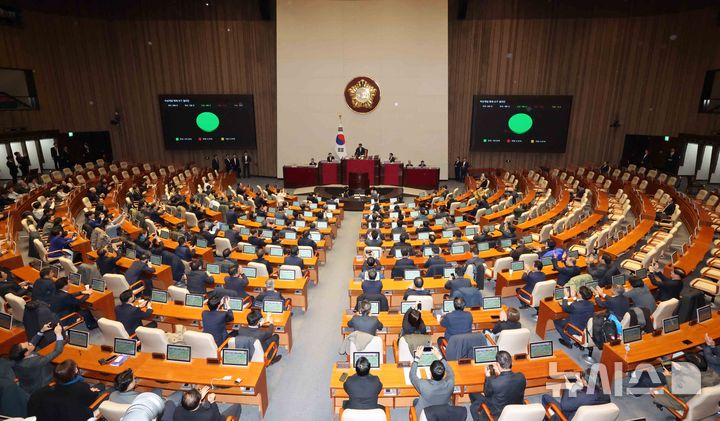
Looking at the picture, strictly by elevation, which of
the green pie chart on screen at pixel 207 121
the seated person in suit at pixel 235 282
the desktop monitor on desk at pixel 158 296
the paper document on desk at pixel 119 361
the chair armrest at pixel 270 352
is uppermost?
the green pie chart on screen at pixel 207 121

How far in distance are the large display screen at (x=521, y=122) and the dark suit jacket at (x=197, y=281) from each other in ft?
66.6

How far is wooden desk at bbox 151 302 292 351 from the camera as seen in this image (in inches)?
304

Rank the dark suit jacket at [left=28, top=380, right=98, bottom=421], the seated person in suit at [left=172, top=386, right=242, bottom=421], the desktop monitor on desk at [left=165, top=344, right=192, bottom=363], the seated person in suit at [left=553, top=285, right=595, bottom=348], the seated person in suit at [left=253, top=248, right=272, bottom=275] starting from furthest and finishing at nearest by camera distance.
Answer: the seated person in suit at [left=253, top=248, right=272, bottom=275] → the seated person in suit at [left=553, top=285, right=595, bottom=348] → the desktop monitor on desk at [left=165, top=344, right=192, bottom=363] → the dark suit jacket at [left=28, top=380, right=98, bottom=421] → the seated person in suit at [left=172, top=386, right=242, bottom=421]

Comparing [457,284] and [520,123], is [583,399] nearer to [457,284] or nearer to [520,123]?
[457,284]

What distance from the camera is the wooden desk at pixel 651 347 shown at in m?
6.46

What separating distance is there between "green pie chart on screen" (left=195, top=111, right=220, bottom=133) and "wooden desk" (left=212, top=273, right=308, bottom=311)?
60.4 feet

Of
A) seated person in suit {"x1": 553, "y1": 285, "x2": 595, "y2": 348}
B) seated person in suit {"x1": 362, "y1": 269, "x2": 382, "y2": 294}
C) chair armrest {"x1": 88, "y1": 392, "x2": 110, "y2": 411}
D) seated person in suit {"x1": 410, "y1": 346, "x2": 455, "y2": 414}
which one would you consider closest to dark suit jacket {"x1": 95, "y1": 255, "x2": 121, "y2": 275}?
chair armrest {"x1": 88, "y1": 392, "x2": 110, "y2": 411}

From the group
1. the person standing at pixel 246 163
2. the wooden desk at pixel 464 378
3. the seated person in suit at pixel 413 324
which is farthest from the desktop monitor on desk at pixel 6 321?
the person standing at pixel 246 163

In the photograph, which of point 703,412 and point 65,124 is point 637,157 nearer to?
point 703,412

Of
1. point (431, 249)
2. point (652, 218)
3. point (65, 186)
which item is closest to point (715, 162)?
point (652, 218)

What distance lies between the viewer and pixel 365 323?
680 centimetres

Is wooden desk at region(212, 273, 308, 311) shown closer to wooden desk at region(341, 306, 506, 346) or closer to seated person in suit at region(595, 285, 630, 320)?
wooden desk at region(341, 306, 506, 346)

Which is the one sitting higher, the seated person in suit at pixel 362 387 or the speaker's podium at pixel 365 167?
the speaker's podium at pixel 365 167

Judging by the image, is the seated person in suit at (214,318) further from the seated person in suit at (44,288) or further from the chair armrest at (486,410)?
the chair armrest at (486,410)
